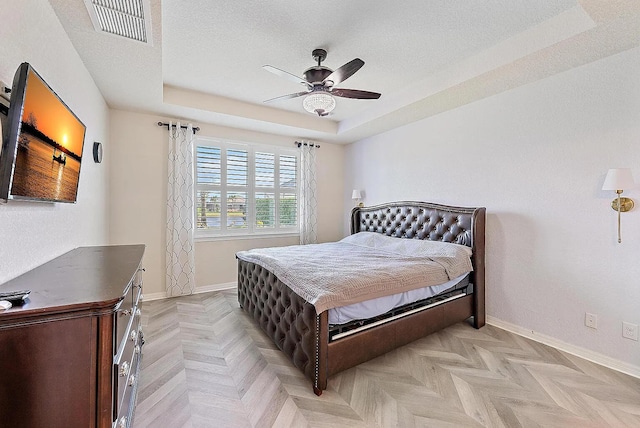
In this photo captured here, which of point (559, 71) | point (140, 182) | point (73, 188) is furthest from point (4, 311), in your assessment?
point (559, 71)

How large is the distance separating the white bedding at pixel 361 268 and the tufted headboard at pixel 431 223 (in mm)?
161

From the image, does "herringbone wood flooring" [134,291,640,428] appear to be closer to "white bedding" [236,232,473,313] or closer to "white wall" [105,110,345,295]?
"white bedding" [236,232,473,313]

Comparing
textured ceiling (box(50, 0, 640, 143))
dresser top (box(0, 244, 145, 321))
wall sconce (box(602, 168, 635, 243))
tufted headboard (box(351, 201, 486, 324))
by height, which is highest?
textured ceiling (box(50, 0, 640, 143))

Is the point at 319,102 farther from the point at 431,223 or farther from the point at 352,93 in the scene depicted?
the point at 431,223

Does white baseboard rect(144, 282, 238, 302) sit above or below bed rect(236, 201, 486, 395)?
below

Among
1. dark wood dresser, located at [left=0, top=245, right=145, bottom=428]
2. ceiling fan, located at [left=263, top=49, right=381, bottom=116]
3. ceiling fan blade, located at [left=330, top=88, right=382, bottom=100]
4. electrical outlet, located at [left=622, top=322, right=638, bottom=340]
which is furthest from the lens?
ceiling fan blade, located at [left=330, top=88, right=382, bottom=100]

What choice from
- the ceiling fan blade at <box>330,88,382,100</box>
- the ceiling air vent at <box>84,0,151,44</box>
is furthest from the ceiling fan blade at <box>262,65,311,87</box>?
the ceiling air vent at <box>84,0,151,44</box>

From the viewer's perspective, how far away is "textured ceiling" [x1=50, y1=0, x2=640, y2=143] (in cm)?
192

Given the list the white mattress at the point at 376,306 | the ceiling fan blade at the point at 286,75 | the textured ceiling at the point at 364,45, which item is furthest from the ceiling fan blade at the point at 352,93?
the white mattress at the point at 376,306

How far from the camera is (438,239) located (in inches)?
130

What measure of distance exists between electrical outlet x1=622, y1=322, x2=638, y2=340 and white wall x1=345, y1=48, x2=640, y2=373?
37mm

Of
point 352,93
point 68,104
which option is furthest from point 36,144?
point 352,93

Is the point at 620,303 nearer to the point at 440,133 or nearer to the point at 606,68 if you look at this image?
the point at 606,68

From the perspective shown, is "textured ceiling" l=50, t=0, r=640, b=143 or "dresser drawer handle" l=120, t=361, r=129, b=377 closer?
"dresser drawer handle" l=120, t=361, r=129, b=377
